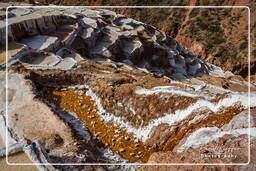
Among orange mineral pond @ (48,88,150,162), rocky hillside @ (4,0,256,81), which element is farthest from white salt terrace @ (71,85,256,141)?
rocky hillside @ (4,0,256,81)

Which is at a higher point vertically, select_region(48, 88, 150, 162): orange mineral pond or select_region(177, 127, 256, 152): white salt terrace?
select_region(177, 127, 256, 152): white salt terrace

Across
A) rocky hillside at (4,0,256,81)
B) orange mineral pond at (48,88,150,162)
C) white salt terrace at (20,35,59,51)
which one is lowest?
rocky hillside at (4,0,256,81)

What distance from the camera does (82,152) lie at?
7105 mm

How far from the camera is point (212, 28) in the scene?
3659 centimetres

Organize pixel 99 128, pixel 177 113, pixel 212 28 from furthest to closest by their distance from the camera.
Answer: pixel 212 28
pixel 99 128
pixel 177 113

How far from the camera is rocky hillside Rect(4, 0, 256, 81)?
31922 mm

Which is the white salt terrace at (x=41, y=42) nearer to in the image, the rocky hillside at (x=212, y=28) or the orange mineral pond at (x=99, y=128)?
the orange mineral pond at (x=99, y=128)

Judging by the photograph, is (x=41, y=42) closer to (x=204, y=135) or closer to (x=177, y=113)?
→ (x=177, y=113)

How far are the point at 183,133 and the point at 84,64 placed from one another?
740cm

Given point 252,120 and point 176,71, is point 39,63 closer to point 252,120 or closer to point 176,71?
point 252,120

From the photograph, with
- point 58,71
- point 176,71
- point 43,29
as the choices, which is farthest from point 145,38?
point 58,71

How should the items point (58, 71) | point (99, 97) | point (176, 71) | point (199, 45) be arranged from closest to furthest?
point (99, 97), point (58, 71), point (176, 71), point (199, 45)

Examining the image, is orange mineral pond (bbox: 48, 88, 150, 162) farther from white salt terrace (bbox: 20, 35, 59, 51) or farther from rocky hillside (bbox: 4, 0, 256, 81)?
rocky hillside (bbox: 4, 0, 256, 81)

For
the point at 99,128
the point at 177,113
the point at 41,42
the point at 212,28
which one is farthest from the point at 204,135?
the point at 212,28
